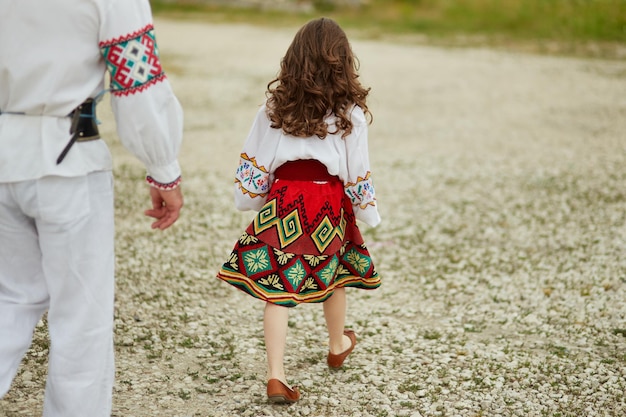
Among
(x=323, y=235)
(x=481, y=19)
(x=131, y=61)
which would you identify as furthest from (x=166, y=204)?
(x=481, y=19)

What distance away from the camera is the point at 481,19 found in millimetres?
22859

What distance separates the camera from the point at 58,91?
2.55 m

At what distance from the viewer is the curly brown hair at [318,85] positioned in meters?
3.65

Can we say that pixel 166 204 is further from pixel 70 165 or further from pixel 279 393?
pixel 279 393

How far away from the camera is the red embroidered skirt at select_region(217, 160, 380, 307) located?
3.71m

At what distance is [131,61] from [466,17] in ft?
71.7

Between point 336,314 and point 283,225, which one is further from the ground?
point 283,225

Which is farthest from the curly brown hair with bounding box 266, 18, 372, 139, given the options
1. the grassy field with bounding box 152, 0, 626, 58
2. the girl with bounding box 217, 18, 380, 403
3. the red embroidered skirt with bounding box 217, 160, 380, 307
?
the grassy field with bounding box 152, 0, 626, 58

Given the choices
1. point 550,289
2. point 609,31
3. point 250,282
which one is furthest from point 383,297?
point 609,31

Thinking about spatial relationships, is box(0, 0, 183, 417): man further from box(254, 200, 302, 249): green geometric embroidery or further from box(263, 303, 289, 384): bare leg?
box(263, 303, 289, 384): bare leg

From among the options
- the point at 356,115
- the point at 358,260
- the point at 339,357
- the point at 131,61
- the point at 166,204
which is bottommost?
the point at 339,357

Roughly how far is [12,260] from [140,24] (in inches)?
36.0

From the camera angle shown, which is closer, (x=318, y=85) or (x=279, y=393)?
(x=318, y=85)

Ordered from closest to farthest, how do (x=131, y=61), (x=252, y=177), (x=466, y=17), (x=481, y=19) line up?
(x=131, y=61) < (x=252, y=177) < (x=481, y=19) < (x=466, y=17)
